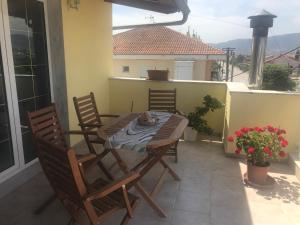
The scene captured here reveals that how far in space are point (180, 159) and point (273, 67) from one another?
21.0 ft

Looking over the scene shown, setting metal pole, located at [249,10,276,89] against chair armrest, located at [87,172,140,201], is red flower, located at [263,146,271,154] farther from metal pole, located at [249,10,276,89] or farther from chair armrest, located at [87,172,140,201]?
metal pole, located at [249,10,276,89]

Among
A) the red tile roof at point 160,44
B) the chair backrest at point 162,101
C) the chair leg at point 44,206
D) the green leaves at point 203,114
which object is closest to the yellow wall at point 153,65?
the red tile roof at point 160,44

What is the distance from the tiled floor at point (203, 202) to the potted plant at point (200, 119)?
3.40 feet

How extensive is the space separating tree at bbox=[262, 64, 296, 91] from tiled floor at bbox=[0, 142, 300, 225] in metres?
5.45

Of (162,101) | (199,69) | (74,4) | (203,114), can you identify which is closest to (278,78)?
(199,69)

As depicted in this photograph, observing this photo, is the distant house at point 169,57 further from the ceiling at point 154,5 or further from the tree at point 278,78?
the ceiling at point 154,5

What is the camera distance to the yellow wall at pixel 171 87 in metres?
4.75

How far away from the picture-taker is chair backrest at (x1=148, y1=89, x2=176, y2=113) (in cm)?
428

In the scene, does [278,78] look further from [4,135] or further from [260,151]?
[4,135]

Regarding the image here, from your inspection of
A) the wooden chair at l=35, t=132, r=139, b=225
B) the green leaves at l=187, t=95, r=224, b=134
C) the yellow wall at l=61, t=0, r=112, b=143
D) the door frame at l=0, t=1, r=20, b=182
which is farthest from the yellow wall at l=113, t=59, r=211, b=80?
the wooden chair at l=35, t=132, r=139, b=225

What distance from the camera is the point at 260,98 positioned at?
3672 mm

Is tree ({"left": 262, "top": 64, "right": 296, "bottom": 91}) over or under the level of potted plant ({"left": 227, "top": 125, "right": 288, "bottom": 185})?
over

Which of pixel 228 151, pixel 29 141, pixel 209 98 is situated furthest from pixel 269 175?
pixel 29 141

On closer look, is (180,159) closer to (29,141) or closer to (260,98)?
(260,98)
